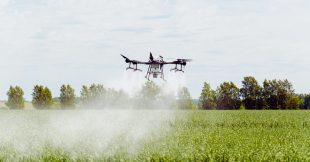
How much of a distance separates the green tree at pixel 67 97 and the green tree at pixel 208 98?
28420 millimetres

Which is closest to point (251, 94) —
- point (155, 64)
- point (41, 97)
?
point (41, 97)

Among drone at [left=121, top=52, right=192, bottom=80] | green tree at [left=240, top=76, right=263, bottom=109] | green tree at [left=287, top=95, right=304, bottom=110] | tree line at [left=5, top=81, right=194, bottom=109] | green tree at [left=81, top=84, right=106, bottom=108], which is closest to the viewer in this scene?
drone at [left=121, top=52, right=192, bottom=80]

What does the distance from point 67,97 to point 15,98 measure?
1317cm

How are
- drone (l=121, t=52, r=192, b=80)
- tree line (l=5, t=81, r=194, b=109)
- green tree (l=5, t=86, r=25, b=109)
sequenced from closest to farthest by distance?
1. drone (l=121, t=52, r=192, b=80)
2. tree line (l=5, t=81, r=194, b=109)
3. green tree (l=5, t=86, r=25, b=109)

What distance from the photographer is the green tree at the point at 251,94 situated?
9769cm

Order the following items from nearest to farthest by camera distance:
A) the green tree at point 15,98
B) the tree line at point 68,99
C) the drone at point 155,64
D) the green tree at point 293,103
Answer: the drone at point 155,64 → the tree line at point 68,99 → the green tree at point 293,103 → the green tree at point 15,98

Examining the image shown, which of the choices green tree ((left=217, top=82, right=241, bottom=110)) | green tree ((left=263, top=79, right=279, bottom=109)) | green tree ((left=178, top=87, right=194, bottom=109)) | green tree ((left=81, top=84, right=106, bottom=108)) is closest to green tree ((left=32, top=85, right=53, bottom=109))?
green tree ((left=81, top=84, right=106, bottom=108))

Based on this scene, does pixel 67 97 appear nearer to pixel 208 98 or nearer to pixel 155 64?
pixel 208 98

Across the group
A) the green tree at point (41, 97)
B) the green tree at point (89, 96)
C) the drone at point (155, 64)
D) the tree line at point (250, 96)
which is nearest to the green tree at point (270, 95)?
the tree line at point (250, 96)

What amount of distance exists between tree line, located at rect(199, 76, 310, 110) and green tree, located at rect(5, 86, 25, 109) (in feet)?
135

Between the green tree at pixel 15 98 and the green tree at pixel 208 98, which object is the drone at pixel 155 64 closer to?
the green tree at pixel 208 98

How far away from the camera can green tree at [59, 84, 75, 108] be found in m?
100

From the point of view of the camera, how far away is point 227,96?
329ft

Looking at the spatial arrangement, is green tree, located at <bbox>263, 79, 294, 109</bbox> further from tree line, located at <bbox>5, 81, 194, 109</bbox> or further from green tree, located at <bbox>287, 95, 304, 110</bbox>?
tree line, located at <bbox>5, 81, 194, 109</bbox>
